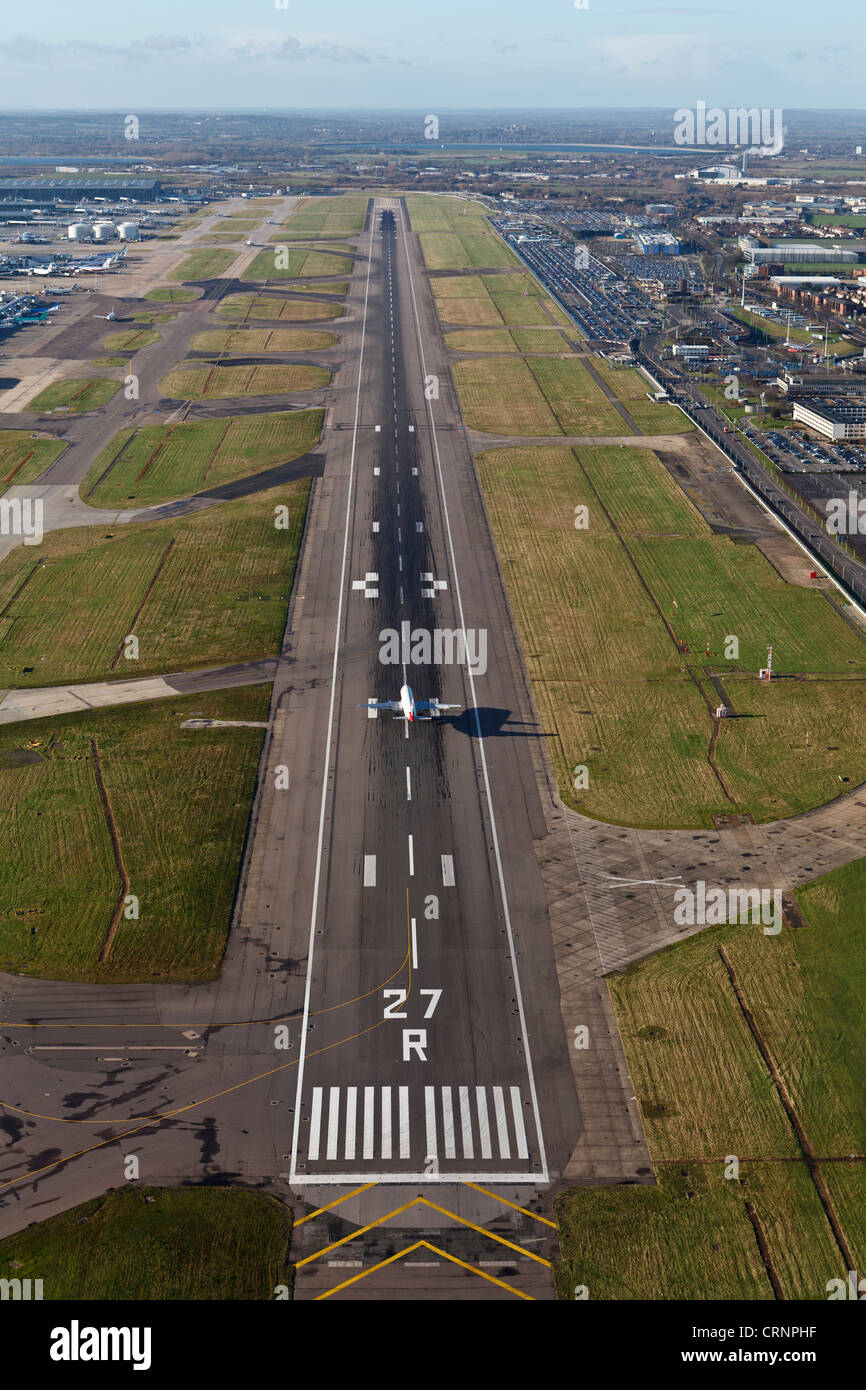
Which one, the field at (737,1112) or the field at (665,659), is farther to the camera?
the field at (665,659)

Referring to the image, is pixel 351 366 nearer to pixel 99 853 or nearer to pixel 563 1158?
pixel 99 853

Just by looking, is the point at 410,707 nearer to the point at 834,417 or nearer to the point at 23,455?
the point at 23,455

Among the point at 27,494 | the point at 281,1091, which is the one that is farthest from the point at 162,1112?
the point at 27,494

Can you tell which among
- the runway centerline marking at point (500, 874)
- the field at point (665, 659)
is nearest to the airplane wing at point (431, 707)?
the runway centerline marking at point (500, 874)

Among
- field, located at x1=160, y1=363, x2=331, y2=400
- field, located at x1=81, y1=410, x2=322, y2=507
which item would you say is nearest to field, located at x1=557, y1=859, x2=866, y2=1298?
field, located at x1=81, y1=410, x2=322, y2=507

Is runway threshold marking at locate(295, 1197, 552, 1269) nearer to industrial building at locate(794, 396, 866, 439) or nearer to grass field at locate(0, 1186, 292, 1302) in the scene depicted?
grass field at locate(0, 1186, 292, 1302)

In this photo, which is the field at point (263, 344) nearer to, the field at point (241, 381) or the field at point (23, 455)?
Answer: the field at point (241, 381)

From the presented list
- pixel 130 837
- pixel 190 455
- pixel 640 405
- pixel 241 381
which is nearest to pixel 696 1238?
pixel 130 837
